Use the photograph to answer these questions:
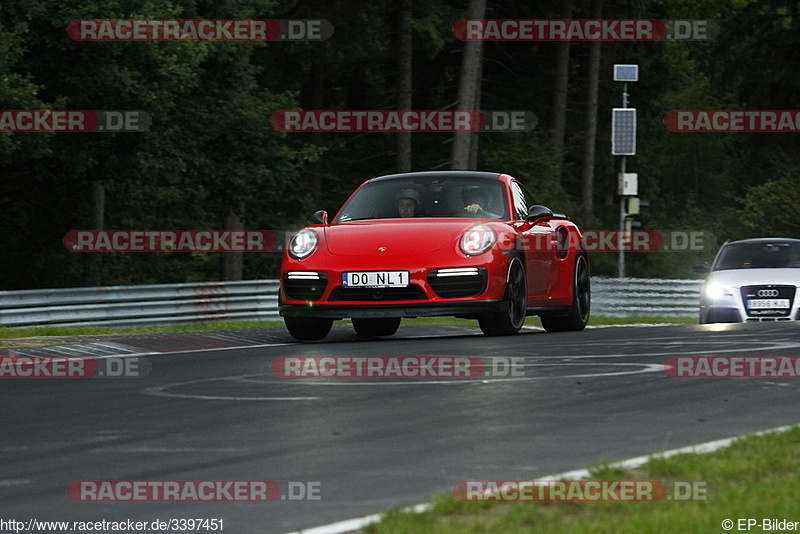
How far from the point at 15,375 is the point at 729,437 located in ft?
21.4

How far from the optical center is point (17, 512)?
633cm

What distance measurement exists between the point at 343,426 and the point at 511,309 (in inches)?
262

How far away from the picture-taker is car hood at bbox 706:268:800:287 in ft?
68.4

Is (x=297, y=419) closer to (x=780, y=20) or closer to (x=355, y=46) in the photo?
(x=355, y=46)

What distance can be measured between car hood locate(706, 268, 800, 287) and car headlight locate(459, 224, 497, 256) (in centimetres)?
723

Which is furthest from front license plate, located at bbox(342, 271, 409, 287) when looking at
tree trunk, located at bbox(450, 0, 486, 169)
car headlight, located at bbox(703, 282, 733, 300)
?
tree trunk, located at bbox(450, 0, 486, 169)

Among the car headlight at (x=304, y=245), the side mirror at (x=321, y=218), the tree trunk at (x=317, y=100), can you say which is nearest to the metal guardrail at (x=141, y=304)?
the side mirror at (x=321, y=218)

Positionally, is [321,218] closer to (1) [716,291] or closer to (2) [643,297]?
(1) [716,291]

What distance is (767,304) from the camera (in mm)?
20859

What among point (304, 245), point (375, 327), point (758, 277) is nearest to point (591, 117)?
point (758, 277)

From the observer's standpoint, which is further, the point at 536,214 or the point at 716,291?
the point at 716,291

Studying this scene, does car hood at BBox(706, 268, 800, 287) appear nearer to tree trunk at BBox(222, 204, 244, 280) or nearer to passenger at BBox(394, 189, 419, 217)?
passenger at BBox(394, 189, 419, 217)

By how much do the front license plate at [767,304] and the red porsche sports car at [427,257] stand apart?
5.10 meters

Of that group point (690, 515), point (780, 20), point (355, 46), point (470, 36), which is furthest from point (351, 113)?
point (690, 515)
